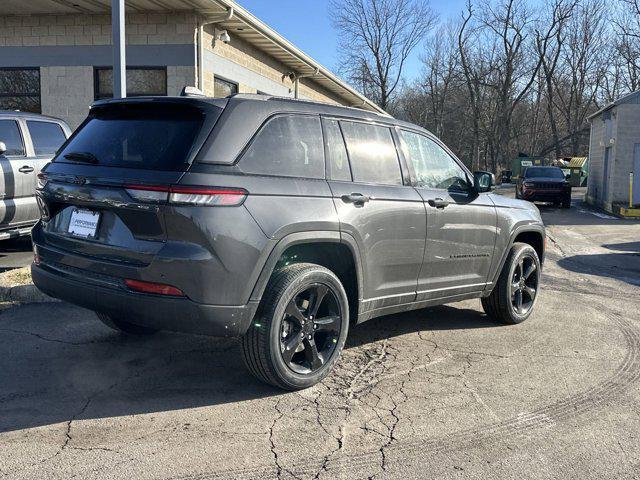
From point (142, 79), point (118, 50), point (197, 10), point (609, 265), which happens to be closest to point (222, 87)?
point (142, 79)

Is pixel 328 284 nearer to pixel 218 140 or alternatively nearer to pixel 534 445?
pixel 218 140

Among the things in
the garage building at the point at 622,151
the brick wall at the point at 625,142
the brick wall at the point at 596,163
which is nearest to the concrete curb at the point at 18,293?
the garage building at the point at 622,151

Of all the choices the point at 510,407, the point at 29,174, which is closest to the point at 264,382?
the point at 510,407

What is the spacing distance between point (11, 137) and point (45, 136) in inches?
21.6

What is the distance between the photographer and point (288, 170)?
3906 millimetres

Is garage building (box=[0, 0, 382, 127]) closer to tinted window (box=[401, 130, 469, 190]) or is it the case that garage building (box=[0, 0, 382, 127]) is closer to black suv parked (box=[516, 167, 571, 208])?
tinted window (box=[401, 130, 469, 190])

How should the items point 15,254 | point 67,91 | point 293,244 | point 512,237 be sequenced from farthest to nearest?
point 67,91 < point 15,254 < point 512,237 < point 293,244

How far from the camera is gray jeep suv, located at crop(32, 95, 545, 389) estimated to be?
11.3 feet

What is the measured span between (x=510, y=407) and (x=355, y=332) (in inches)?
73.2

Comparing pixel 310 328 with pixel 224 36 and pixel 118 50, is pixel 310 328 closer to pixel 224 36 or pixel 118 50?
pixel 118 50

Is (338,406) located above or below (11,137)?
below

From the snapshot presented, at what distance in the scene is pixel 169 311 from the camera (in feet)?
11.3

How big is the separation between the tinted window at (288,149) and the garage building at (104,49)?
8232 mm

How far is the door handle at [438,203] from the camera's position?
15.9ft
